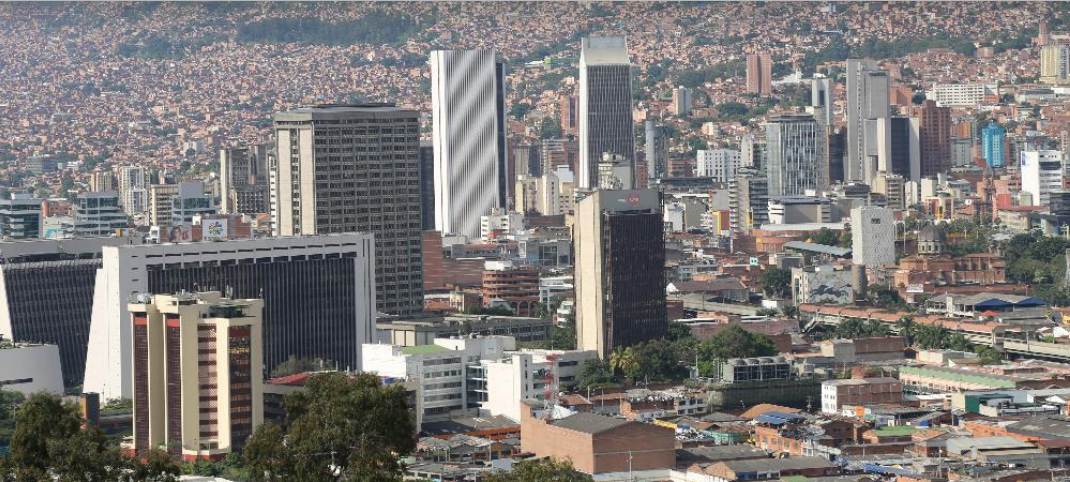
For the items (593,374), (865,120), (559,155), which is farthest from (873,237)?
(559,155)

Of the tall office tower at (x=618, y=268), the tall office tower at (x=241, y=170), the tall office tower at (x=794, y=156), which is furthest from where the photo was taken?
the tall office tower at (x=794, y=156)

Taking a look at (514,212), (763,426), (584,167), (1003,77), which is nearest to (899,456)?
(763,426)

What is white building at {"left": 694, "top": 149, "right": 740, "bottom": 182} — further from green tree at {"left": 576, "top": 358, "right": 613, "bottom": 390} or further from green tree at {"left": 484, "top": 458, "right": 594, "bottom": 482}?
green tree at {"left": 484, "top": 458, "right": 594, "bottom": 482}

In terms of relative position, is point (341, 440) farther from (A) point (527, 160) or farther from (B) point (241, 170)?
(A) point (527, 160)

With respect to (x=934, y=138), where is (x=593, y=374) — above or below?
below

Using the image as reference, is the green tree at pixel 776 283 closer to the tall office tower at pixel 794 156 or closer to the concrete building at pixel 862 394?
the concrete building at pixel 862 394

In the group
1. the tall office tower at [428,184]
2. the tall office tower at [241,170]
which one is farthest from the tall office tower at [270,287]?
the tall office tower at [241,170]

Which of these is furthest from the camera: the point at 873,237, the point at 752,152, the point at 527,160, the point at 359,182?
the point at 527,160

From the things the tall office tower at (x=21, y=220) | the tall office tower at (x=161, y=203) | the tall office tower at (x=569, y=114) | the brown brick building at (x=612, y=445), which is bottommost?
the brown brick building at (x=612, y=445)
